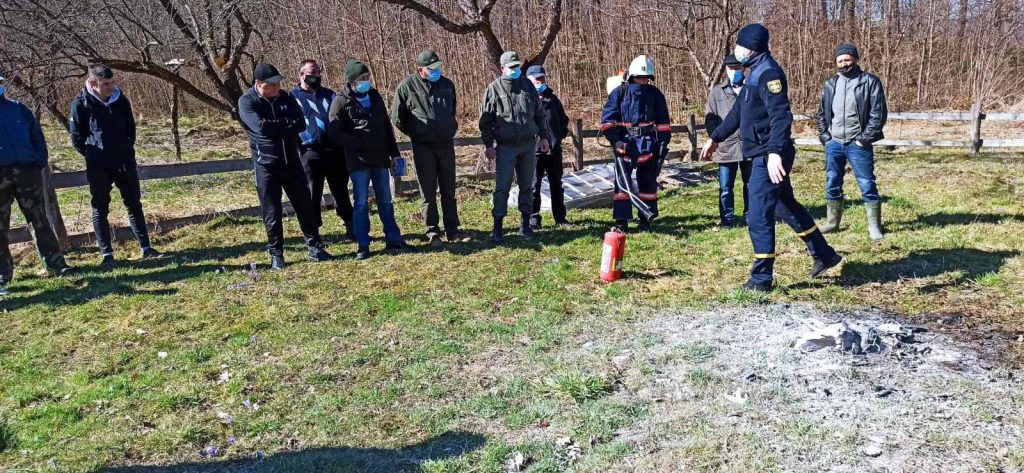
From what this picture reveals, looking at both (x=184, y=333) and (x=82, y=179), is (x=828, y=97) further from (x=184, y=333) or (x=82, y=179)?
(x=82, y=179)

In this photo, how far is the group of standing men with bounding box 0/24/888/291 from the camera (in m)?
6.96

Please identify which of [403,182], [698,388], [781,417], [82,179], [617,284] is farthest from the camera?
[403,182]

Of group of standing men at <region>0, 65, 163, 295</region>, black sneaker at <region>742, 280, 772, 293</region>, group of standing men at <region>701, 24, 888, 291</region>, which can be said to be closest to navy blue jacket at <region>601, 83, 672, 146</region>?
group of standing men at <region>701, 24, 888, 291</region>

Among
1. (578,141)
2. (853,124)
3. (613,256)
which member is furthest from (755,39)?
(578,141)

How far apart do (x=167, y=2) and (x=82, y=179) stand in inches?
→ 143

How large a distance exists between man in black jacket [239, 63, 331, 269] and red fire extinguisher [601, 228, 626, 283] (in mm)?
3049

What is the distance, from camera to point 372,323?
5.62 meters

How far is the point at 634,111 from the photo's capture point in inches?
307

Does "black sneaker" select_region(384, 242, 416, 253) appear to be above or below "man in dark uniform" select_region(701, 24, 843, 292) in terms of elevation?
below

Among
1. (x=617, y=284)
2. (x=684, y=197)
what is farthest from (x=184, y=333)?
(x=684, y=197)

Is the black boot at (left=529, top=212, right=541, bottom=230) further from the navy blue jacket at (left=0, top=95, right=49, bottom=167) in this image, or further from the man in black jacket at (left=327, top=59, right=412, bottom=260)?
the navy blue jacket at (left=0, top=95, right=49, bottom=167)

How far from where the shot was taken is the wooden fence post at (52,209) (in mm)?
8117

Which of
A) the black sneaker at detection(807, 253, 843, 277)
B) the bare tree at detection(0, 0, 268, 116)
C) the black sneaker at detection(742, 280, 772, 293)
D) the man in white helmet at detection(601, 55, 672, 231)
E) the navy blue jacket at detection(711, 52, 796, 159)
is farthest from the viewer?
the bare tree at detection(0, 0, 268, 116)

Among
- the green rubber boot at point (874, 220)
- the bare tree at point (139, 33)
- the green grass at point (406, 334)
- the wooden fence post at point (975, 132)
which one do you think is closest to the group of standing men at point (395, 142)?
the green rubber boot at point (874, 220)
